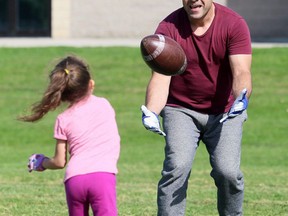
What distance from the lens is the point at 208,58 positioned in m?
7.30

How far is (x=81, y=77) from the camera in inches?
247

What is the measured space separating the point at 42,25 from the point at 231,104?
2181 centimetres

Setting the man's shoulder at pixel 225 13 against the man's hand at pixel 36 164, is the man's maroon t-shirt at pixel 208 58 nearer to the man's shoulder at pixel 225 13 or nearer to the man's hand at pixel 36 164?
the man's shoulder at pixel 225 13

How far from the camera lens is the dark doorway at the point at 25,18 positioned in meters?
28.9

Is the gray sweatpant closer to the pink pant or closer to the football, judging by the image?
the football

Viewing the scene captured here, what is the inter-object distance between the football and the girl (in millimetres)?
927

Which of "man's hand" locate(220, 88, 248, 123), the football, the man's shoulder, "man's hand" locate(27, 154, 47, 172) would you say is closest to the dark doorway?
the man's shoulder

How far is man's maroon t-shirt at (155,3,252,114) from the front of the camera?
729 centimetres

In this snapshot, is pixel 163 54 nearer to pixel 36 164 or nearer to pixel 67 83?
pixel 67 83

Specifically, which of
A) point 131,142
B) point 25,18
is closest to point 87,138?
point 131,142

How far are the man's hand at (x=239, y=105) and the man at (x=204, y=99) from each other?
0.06 metres

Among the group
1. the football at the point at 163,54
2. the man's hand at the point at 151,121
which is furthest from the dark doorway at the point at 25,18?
the man's hand at the point at 151,121

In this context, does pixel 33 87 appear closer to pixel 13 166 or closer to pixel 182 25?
pixel 13 166

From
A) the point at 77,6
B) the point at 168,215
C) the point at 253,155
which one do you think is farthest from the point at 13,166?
the point at 77,6
